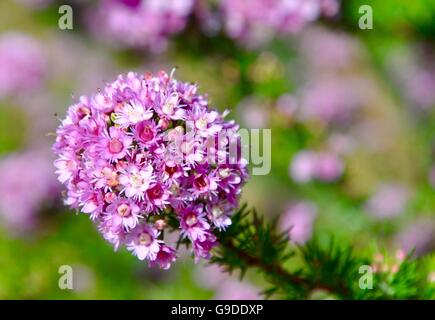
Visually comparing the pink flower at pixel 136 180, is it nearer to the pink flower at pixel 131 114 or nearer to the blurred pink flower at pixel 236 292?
the pink flower at pixel 131 114

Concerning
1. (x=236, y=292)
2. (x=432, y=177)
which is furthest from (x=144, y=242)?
(x=432, y=177)

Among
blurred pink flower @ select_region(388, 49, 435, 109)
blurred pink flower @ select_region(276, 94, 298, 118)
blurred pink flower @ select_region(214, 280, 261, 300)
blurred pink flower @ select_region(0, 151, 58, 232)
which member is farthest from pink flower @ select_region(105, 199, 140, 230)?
blurred pink flower @ select_region(388, 49, 435, 109)

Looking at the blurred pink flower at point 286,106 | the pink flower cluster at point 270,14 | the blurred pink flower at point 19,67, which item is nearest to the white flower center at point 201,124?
the blurred pink flower at point 286,106

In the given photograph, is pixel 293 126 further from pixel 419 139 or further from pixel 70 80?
pixel 70 80

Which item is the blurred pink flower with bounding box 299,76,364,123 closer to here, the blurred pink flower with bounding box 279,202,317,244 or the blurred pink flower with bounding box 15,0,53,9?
the blurred pink flower with bounding box 279,202,317,244

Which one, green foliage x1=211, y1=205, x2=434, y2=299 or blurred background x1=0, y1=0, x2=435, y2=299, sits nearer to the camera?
green foliage x1=211, y1=205, x2=434, y2=299
